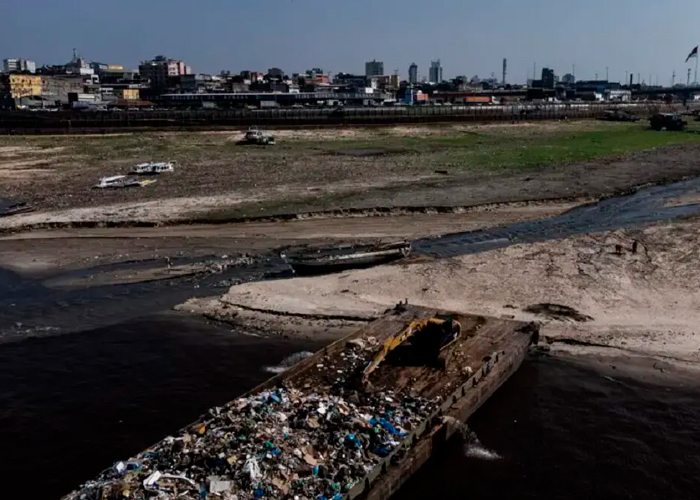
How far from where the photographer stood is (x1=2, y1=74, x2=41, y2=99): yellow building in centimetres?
18100

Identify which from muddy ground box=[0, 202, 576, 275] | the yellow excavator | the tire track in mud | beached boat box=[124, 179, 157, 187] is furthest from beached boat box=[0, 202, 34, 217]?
the yellow excavator

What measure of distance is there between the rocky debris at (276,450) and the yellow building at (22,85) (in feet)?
621

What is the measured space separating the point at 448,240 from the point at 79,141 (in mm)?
64928

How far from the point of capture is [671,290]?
2548 cm

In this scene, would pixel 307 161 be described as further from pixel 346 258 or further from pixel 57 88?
pixel 57 88

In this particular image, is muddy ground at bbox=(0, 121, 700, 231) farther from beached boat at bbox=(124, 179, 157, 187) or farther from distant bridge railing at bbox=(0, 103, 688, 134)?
distant bridge railing at bbox=(0, 103, 688, 134)

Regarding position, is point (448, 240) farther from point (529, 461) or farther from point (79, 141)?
point (79, 141)

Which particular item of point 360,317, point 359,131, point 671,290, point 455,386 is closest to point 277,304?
point 360,317

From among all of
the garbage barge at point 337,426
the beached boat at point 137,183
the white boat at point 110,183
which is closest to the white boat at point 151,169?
the beached boat at point 137,183

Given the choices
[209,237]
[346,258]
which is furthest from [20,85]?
[346,258]

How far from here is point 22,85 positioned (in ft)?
602

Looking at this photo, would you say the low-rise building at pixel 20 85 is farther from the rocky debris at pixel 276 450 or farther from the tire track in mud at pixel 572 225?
the rocky debris at pixel 276 450

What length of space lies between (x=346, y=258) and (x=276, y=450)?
52.9ft

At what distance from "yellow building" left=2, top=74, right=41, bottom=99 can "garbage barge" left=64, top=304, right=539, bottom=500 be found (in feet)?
615
